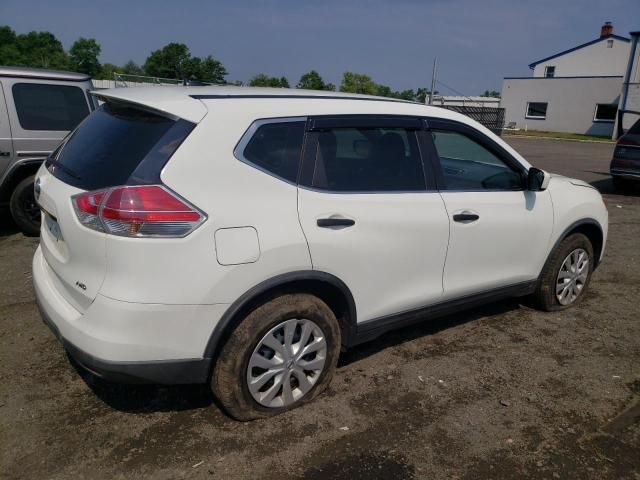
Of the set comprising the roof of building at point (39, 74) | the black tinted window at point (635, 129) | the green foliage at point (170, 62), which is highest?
the green foliage at point (170, 62)

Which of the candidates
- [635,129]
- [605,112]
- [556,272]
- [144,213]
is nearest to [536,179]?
[556,272]

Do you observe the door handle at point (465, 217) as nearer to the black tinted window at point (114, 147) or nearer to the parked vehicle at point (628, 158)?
the black tinted window at point (114, 147)

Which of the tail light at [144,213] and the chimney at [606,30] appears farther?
the chimney at [606,30]

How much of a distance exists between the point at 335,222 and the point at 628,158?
10.3m

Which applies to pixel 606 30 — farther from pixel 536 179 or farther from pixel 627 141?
pixel 536 179

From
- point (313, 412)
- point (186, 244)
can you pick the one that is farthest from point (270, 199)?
point (313, 412)

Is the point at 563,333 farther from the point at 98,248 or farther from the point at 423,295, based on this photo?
the point at 98,248

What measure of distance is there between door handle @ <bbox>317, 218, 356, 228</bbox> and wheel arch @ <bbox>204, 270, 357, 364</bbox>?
26 centimetres

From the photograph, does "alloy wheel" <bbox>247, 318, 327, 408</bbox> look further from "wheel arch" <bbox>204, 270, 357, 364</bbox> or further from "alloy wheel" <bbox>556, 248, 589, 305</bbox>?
"alloy wheel" <bbox>556, 248, 589, 305</bbox>

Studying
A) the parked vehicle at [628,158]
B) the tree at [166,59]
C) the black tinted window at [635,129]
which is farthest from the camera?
the tree at [166,59]

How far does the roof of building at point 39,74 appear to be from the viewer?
600 centimetres

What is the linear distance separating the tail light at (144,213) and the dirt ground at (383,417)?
1147mm

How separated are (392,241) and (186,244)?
4.14ft

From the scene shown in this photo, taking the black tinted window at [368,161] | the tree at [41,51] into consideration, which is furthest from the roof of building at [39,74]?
the tree at [41,51]
